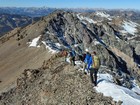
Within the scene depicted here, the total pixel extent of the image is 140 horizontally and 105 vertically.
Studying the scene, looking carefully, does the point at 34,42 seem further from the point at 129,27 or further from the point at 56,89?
the point at 129,27

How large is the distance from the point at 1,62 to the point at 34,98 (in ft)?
144

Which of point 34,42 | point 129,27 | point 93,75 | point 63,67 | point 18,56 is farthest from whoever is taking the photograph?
point 129,27

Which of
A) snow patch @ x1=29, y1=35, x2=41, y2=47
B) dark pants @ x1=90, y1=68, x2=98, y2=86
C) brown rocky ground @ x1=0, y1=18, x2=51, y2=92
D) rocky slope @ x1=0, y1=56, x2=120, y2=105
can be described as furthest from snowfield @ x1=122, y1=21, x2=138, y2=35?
dark pants @ x1=90, y1=68, x2=98, y2=86

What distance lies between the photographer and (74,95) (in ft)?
83.3

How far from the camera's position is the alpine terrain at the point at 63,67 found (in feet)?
83.0

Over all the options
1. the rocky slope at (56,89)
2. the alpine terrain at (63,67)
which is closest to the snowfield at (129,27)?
the alpine terrain at (63,67)

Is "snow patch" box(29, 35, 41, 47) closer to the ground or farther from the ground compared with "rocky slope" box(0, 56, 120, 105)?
closer to the ground

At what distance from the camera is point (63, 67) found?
32188 millimetres

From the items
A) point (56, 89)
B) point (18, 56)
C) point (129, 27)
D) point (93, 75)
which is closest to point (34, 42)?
point (18, 56)

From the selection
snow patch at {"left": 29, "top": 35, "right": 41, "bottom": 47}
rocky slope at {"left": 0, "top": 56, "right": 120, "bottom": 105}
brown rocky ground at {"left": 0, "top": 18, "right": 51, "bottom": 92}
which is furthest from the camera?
snow patch at {"left": 29, "top": 35, "right": 41, "bottom": 47}

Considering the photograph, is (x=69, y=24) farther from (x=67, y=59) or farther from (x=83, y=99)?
(x=83, y=99)

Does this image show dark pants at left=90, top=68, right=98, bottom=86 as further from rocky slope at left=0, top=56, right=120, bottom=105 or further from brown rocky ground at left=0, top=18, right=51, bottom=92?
brown rocky ground at left=0, top=18, right=51, bottom=92

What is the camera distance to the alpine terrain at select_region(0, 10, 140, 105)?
2530cm

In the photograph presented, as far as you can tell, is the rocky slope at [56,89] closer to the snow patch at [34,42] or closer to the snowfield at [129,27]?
the snow patch at [34,42]
